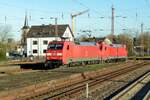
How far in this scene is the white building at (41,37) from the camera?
359 ft

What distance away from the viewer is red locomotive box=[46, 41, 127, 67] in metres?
44.4

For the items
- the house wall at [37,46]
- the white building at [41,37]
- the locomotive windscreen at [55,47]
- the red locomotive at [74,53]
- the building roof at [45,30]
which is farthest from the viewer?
the house wall at [37,46]

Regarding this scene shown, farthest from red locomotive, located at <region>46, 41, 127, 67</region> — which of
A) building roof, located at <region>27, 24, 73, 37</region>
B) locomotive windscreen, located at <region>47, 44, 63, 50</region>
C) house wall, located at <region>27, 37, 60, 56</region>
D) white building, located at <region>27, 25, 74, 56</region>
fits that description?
house wall, located at <region>27, 37, 60, 56</region>

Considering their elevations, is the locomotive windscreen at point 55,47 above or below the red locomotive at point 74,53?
above

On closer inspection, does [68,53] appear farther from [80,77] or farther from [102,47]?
[102,47]

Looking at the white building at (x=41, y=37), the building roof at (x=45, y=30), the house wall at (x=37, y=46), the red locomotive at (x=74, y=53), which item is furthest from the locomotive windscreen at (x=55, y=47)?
the house wall at (x=37, y=46)

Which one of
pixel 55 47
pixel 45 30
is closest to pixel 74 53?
pixel 55 47

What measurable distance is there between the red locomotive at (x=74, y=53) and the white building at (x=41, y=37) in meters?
41.8

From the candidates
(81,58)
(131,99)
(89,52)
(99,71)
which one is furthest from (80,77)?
(89,52)

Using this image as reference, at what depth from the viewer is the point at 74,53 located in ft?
156

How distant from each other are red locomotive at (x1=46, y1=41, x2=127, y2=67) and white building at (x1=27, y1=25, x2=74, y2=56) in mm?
41790

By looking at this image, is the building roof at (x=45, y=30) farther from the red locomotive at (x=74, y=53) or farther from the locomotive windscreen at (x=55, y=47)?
the locomotive windscreen at (x=55, y=47)

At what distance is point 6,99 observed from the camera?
17156 millimetres

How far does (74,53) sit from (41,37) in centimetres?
6483
